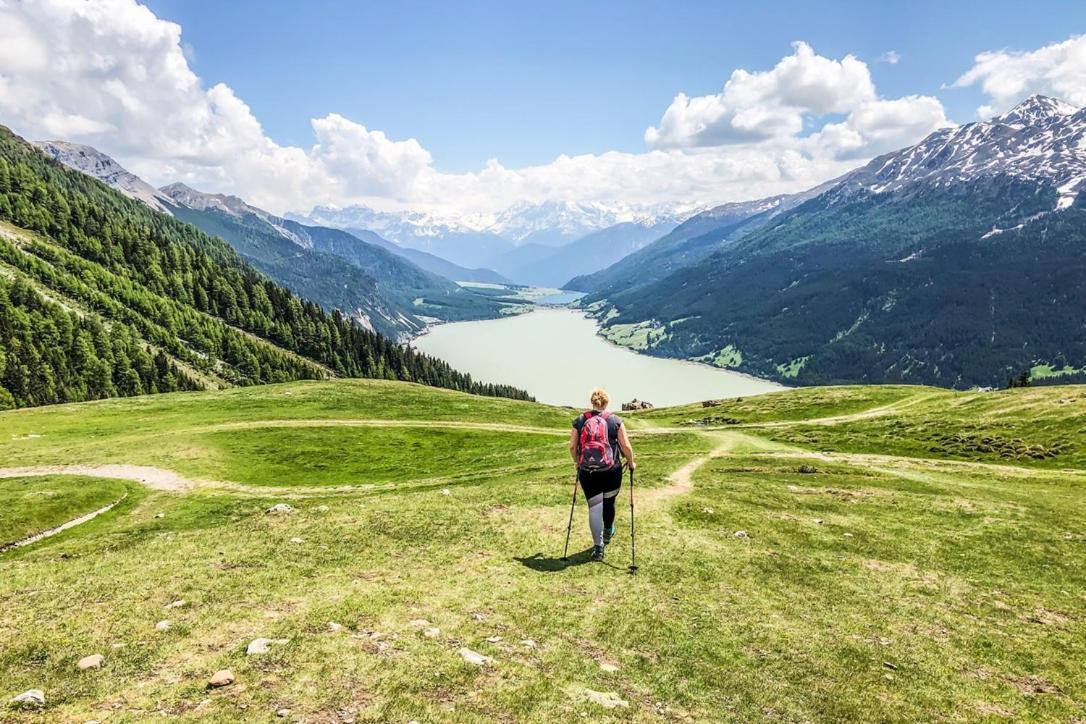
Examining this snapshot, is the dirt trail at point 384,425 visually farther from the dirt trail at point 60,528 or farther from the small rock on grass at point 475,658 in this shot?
the small rock on grass at point 475,658

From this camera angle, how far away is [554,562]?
18.5 m

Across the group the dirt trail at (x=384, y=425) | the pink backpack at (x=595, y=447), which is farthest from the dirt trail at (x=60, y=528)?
the pink backpack at (x=595, y=447)

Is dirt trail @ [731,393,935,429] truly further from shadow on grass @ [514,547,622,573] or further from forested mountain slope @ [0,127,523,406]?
forested mountain slope @ [0,127,523,406]

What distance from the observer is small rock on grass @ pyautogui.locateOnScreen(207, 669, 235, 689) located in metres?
9.88

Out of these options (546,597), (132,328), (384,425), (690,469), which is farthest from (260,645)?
(132,328)

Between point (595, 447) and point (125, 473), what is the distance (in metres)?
37.9

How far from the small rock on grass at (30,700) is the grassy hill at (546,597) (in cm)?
25

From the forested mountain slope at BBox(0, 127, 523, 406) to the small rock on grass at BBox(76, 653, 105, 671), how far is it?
143125mm

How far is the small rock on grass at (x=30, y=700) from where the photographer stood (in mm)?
8953

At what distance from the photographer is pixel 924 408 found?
247 ft

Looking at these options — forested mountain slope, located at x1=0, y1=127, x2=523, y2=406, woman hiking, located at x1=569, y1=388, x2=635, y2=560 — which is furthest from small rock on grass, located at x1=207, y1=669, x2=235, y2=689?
forested mountain slope, located at x1=0, y1=127, x2=523, y2=406

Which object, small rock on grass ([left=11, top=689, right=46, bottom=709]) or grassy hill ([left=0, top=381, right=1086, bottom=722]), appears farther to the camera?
grassy hill ([left=0, top=381, right=1086, bottom=722])

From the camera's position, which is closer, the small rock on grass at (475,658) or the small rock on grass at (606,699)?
the small rock on grass at (606,699)

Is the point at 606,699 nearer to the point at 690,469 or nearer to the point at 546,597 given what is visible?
the point at 546,597
